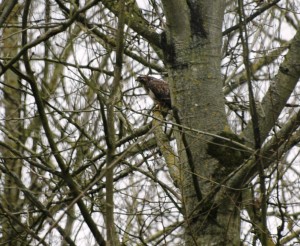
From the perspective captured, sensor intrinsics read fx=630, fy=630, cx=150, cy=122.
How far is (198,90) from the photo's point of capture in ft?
14.3

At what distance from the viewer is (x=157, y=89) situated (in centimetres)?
687

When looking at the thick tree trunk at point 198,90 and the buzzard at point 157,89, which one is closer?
the thick tree trunk at point 198,90

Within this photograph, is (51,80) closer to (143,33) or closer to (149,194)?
(149,194)

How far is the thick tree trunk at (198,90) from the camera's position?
4.07 metres

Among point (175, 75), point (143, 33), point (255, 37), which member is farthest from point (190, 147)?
point (255, 37)

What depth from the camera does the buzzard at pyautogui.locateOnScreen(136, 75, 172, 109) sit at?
6.64 metres

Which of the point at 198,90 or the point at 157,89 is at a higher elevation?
the point at 157,89

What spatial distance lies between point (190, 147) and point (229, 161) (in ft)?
0.94

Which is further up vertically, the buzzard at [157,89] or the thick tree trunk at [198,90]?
the buzzard at [157,89]

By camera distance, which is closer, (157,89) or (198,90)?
(198,90)

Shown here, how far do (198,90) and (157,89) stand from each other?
2.52m

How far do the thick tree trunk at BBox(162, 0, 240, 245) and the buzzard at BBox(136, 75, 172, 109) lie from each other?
2049mm

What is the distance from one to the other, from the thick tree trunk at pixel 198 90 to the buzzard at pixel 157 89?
6.72 feet

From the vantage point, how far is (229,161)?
4199mm
